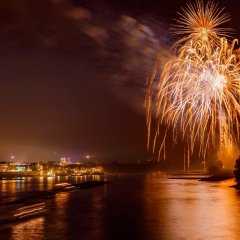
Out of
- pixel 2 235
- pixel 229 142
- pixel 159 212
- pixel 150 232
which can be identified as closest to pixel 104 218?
pixel 159 212

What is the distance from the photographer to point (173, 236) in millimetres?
16391

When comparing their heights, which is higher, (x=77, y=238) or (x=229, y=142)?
(x=229, y=142)

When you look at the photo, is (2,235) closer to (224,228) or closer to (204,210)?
(224,228)

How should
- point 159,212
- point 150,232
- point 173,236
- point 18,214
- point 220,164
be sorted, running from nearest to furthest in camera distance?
point 173,236 < point 150,232 < point 18,214 < point 159,212 < point 220,164

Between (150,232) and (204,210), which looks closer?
(150,232)

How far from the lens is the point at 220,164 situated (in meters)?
107

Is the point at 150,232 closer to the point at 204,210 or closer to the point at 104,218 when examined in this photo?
the point at 104,218

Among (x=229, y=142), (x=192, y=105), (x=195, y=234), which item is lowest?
(x=195, y=234)

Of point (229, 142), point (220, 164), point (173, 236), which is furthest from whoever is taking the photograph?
point (220, 164)

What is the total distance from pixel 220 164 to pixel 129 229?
91984 mm

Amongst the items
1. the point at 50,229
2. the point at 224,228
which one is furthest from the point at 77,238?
the point at 224,228

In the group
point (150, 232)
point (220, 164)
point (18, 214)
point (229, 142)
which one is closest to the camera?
point (150, 232)

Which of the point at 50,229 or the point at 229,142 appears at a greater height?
the point at 229,142

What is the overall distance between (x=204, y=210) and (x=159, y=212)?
2827mm
